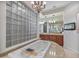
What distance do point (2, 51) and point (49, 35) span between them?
647cm

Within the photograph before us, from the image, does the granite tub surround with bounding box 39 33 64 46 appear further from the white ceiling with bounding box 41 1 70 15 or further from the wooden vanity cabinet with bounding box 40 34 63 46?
the white ceiling with bounding box 41 1 70 15

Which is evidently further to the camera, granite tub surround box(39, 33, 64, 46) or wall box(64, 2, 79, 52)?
granite tub surround box(39, 33, 64, 46)

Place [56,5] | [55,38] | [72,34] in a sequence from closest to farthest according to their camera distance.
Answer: [72,34] < [56,5] < [55,38]

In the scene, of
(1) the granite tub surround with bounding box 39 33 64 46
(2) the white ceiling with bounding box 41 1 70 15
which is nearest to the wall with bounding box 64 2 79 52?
(2) the white ceiling with bounding box 41 1 70 15

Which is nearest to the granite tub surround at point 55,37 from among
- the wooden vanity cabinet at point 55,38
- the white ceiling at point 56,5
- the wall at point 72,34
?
the wooden vanity cabinet at point 55,38

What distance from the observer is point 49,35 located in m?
8.44

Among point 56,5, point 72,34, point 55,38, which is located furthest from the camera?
point 55,38

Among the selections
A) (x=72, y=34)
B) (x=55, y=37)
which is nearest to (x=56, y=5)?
(x=72, y=34)

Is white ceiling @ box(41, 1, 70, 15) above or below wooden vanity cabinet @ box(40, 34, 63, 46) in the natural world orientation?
above

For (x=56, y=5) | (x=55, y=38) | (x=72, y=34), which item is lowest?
(x=55, y=38)

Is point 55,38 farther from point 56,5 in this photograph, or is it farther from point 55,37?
point 56,5

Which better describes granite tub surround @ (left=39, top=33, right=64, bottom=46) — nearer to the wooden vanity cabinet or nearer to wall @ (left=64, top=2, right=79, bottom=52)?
the wooden vanity cabinet

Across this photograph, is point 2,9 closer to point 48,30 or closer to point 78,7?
point 78,7

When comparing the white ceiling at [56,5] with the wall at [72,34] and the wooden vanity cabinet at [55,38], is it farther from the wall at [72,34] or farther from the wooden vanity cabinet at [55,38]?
the wooden vanity cabinet at [55,38]
